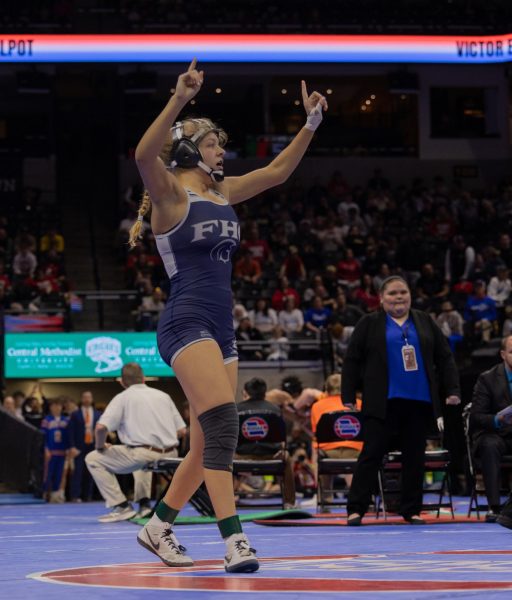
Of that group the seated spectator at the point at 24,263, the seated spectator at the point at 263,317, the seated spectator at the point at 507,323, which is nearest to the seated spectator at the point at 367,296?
the seated spectator at the point at 263,317

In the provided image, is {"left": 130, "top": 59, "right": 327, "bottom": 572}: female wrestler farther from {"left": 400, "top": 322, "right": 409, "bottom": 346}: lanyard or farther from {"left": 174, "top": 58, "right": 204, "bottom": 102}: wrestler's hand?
{"left": 400, "top": 322, "right": 409, "bottom": 346}: lanyard

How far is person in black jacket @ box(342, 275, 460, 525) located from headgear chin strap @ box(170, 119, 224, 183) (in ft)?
12.0

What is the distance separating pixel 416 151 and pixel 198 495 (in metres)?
22.4

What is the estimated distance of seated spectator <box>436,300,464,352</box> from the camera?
19.3 m

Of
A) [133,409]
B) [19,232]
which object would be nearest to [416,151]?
[19,232]

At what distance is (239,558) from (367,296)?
57.1 feet

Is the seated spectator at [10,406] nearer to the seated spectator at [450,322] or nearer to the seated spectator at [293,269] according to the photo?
the seated spectator at [450,322]

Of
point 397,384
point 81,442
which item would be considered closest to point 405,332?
point 397,384

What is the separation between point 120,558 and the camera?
581cm

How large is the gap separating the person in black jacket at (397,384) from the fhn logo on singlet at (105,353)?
10504 millimetres

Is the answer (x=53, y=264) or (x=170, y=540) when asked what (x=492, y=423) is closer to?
(x=170, y=540)

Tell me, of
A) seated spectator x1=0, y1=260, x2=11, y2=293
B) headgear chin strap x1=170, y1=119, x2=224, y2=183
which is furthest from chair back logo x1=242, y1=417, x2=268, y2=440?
seated spectator x1=0, y1=260, x2=11, y2=293

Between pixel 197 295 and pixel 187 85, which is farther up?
pixel 187 85

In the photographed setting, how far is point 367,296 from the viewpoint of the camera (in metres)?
22.0
